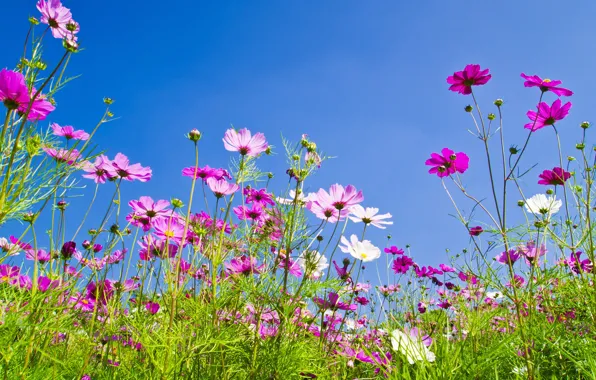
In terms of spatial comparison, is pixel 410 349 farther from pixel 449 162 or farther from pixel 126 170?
pixel 126 170

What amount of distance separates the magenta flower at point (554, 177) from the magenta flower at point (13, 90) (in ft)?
5.95

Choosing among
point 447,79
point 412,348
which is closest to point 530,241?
point 447,79

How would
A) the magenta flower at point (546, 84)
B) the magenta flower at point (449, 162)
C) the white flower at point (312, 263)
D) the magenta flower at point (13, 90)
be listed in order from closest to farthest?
1. the magenta flower at point (13, 90)
2. the white flower at point (312, 263)
3. the magenta flower at point (546, 84)
4. the magenta flower at point (449, 162)

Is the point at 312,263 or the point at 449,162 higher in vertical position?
the point at 449,162

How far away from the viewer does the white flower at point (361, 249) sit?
176 cm

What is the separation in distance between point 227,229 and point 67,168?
689 millimetres

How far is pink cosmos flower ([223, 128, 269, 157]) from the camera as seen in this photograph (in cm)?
155

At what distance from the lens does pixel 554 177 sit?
186 centimetres

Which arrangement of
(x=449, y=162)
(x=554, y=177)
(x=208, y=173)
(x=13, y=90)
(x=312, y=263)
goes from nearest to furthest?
(x=13, y=90), (x=312, y=263), (x=208, y=173), (x=449, y=162), (x=554, y=177)

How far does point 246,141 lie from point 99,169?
1.85 feet

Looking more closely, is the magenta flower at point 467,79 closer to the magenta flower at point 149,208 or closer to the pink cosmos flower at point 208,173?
the pink cosmos flower at point 208,173

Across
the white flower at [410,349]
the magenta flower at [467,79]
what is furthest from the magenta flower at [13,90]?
the magenta flower at [467,79]

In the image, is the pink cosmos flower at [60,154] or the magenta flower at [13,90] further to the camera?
the pink cosmos flower at [60,154]

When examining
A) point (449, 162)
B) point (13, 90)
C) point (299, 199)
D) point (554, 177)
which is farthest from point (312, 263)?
point (554, 177)
